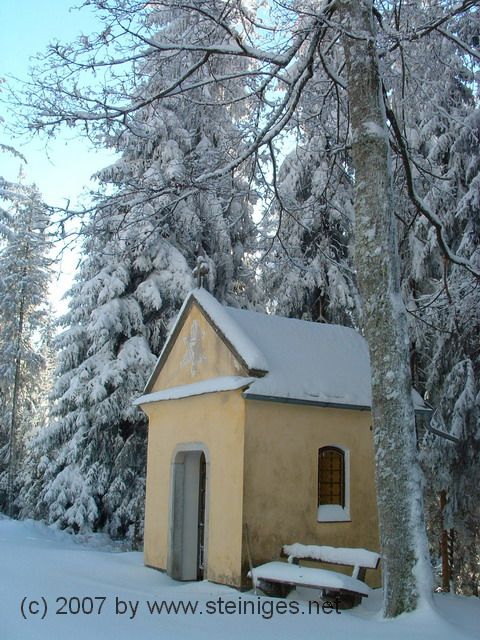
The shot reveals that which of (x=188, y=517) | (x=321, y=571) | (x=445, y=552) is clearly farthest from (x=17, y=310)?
(x=321, y=571)

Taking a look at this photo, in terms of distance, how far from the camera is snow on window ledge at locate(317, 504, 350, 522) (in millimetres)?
10305

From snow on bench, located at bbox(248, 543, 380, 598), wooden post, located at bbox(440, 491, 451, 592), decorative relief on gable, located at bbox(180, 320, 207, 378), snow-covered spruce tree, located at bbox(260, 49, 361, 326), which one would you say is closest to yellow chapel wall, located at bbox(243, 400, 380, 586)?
snow on bench, located at bbox(248, 543, 380, 598)

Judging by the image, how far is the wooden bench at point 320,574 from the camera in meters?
Result: 8.06

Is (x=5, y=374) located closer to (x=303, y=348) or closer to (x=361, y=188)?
(x=303, y=348)

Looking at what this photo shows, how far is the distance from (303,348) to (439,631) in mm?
5608

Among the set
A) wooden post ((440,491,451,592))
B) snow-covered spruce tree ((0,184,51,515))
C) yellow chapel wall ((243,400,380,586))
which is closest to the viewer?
yellow chapel wall ((243,400,380,586))

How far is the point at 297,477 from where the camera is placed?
10.1 metres

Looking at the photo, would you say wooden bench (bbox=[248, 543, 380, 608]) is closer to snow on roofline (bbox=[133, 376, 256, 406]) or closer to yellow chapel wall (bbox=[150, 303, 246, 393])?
snow on roofline (bbox=[133, 376, 256, 406])

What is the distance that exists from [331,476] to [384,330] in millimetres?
4076

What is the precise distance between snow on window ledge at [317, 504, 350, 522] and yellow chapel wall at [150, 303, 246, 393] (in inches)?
101

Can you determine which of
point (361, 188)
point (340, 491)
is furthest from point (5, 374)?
point (361, 188)

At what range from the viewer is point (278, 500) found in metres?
9.81

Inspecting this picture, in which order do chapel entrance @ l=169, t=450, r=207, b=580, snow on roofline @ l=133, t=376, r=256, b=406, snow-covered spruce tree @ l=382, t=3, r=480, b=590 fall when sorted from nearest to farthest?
snow on roofline @ l=133, t=376, r=256, b=406 → chapel entrance @ l=169, t=450, r=207, b=580 → snow-covered spruce tree @ l=382, t=3, r=480, b=590

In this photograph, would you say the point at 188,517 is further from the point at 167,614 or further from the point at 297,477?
the point at 167,614
